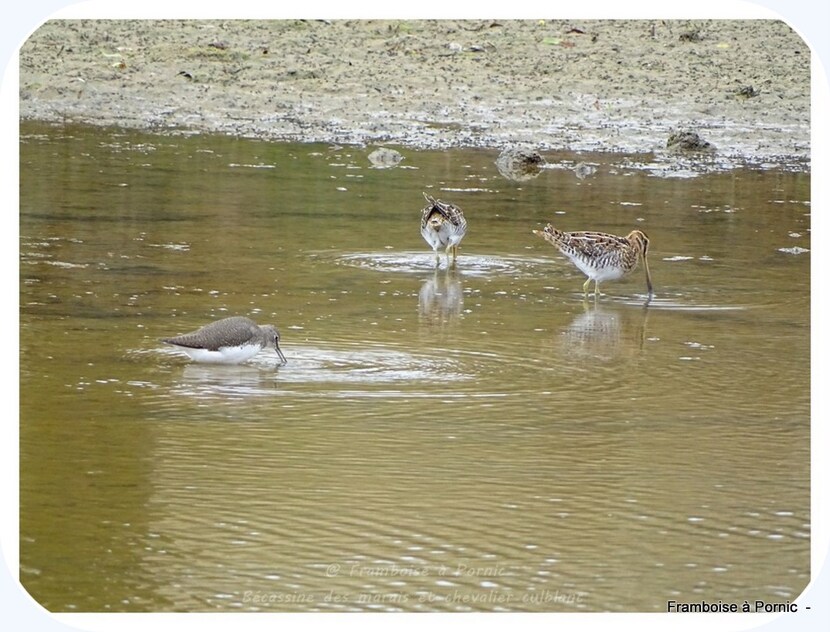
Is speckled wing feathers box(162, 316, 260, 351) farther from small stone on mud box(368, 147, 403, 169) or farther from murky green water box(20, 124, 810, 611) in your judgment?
Answer: small stone on mud box(368, 147, 403, 169)

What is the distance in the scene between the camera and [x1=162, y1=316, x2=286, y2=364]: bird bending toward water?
10.8 m

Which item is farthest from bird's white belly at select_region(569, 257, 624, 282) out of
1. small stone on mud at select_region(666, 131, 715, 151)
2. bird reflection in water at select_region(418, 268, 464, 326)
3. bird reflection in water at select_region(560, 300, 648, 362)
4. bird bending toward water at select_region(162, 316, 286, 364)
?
small stone on mud at select_region(666, 131, 715, 151)

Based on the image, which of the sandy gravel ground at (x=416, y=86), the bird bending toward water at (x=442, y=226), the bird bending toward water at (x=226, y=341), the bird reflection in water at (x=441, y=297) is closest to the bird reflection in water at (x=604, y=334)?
the bird reflection in water at (x=441, y=297)

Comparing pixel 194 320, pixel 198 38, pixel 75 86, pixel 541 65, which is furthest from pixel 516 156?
pixel 194 320

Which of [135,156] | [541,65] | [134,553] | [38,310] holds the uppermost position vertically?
[541,65]

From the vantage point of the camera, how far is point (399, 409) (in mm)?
9953

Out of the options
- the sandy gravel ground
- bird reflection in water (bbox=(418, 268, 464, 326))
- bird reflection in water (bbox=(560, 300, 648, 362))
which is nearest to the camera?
bird reflection in water (bbox=(560, 300, 648, 362))

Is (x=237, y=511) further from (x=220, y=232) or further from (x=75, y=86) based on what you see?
(x=75, y=86)

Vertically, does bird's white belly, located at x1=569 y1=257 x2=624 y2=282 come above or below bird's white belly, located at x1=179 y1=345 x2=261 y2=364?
above

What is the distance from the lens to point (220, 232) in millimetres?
15141

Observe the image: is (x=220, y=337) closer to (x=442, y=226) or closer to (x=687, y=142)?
(x=442, y=226)

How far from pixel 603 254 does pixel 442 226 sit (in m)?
1.57

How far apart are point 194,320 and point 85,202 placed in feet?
14.9

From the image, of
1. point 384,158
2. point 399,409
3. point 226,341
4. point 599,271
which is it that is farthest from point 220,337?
point 384,158
